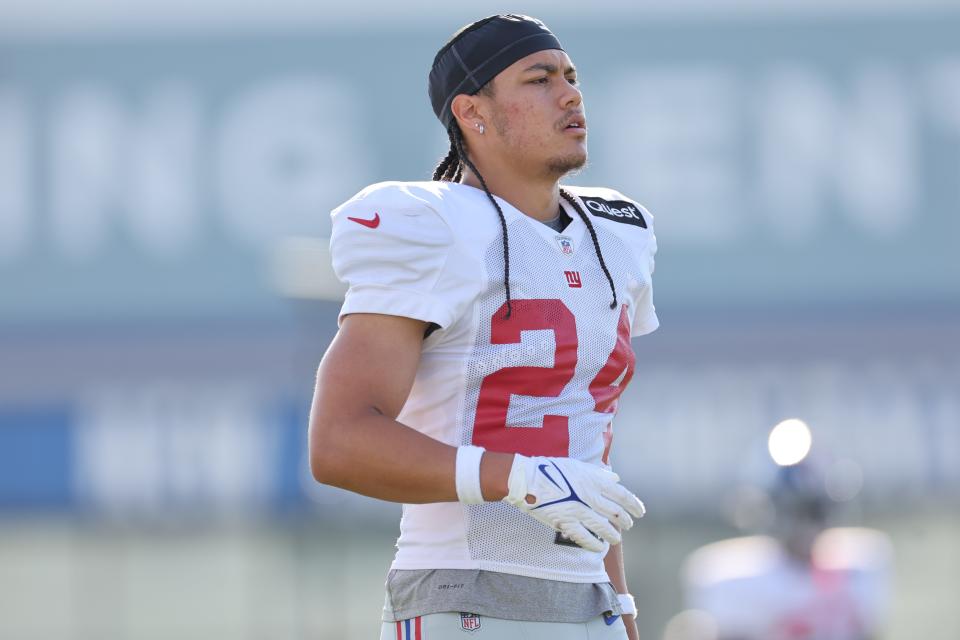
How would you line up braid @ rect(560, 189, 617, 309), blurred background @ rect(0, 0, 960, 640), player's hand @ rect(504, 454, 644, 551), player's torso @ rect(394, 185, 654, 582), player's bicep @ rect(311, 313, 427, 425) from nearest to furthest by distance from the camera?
player's hand @ rect(504, 454, 644, 551) < player's bicep @ rect(311, 313, 427, 425) < player's torso @ rect(394, 185, 654, 582) < braid @ rect(560, 189, 617, 309) < blurred background @ rect(0, 0, 960, 640)

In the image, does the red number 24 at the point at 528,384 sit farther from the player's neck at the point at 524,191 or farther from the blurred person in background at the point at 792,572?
the blurred person in background at the point at 792,572

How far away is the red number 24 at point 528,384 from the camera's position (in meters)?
2.98

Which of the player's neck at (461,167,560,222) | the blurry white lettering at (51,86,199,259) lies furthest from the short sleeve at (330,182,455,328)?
the blurry white lettering at (51,86,199,259)

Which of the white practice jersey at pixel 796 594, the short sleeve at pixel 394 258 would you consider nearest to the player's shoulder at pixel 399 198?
the short sleeve at pixel 394 258

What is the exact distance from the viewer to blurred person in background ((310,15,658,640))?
110 inches

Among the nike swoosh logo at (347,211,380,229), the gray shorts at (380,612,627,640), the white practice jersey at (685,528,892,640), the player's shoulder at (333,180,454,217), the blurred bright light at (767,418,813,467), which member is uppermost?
the player's shoulder at (333,180,454,217)

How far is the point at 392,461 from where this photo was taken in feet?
9.14

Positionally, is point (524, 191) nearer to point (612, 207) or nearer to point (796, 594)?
point (612, 207)

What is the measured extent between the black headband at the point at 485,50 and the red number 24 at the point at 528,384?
518mm

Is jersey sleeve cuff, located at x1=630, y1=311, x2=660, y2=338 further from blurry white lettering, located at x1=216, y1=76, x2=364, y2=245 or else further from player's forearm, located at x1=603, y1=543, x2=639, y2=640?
blurry white lettering, located at x1=216, y1=76, x2=364, y2=245

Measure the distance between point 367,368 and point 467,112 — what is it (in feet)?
2.20

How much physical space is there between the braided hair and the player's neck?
2cm

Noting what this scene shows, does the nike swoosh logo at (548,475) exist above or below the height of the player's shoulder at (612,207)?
below

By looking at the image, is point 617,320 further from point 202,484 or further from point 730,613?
point 202,484
